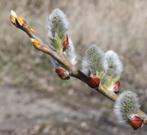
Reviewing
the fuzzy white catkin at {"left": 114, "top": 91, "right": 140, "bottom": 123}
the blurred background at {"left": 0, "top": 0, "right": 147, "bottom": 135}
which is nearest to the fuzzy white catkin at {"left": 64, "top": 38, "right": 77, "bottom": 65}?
the fuzzy white catkin at {"left": 114, "top": 91, "right": 140, "bottom": 123}

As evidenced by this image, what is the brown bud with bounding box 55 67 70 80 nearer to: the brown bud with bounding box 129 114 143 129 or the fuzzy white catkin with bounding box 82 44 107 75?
the fuzzy white catkin with bounding box 82 44 107 75

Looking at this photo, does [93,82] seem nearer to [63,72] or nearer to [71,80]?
[63,72]

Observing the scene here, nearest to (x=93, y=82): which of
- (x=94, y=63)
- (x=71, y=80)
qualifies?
(x=94, y=63)

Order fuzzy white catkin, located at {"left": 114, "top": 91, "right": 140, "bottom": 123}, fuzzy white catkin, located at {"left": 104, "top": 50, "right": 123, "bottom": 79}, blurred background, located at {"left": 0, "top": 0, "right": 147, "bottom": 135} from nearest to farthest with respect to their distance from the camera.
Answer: fuzzy white catkin, located at {"left": 114, "top": 91, "right": 140, "bottom": 123} → fuzzy white catkin, located at {"left": 104, "top": 50, "right": 123, "bottom": 79} → blurred background, located at {"left": 0, "top": 0, "right": 147, "bottom": 135}

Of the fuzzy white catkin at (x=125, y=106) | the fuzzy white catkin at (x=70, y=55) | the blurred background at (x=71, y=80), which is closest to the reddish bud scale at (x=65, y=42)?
the fuzzy white catkin at (x=70, y=55)

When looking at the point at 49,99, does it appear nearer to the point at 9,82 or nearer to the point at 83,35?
the point at 9,82

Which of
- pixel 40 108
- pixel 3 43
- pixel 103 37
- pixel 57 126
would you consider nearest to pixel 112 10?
pixel 103 37
